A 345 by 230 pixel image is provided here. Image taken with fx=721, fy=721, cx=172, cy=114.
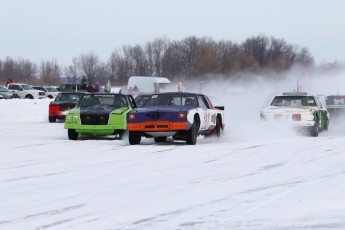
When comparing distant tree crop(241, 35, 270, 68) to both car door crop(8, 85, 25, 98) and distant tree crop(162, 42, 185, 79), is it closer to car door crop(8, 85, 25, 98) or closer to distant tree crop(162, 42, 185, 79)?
distant tree crop(162, 42, 185, 79)

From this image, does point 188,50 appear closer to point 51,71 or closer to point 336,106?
point 51,71

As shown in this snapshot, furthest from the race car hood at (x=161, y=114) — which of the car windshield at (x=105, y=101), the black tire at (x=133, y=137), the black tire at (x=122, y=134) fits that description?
the car windshield at (x=105, y=101)

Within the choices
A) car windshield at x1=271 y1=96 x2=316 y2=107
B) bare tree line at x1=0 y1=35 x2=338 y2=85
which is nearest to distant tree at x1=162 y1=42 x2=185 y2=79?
bare tree line at x1=0 y1=35 x2=338 y2=85

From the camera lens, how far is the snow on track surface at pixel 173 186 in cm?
702

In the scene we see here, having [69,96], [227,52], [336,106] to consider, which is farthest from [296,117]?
[227,52]

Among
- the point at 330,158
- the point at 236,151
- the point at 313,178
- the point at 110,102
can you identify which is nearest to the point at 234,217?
the point at 313,178

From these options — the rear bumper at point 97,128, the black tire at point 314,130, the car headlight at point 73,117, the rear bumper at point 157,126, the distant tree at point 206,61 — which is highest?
the distant tree at point 206,61

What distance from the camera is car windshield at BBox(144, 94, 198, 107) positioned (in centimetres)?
1744

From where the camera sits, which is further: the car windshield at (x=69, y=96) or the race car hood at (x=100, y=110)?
the car windshield at (x=69, y=96)

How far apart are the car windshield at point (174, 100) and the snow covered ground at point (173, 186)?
3.52ft

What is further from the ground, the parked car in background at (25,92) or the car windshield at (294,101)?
the parked car in background at (25,92)

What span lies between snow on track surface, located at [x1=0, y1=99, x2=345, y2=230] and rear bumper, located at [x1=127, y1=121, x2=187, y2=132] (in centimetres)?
40

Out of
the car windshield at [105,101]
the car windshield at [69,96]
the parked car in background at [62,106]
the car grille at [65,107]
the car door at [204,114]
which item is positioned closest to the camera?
the car door at [204,114]

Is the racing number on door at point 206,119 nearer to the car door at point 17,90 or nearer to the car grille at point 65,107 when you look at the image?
the car grille at point 65,107
